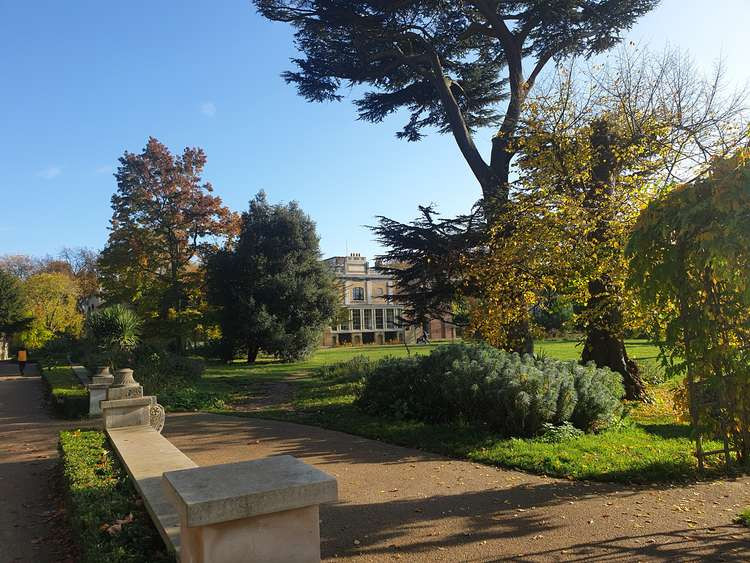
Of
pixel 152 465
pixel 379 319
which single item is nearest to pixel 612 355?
pixel 152 465

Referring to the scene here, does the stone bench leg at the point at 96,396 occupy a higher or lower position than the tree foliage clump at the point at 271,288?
lower

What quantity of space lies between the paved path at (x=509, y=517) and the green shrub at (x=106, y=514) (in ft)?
4.34

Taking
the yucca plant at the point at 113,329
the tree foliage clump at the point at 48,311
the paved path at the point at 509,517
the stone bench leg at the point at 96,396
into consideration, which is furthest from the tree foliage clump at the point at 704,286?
the tree foliage clump at the point at 48,311

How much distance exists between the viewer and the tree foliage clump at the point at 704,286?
4363 mm

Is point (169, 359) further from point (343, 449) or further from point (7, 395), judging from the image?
point (343, 449)

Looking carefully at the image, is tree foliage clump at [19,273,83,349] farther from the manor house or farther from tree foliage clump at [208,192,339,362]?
the manor house

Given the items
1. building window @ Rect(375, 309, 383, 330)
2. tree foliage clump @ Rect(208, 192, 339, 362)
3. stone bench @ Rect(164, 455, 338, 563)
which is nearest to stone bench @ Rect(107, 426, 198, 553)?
stone bench @ Rect(164, 455, 338, 563)

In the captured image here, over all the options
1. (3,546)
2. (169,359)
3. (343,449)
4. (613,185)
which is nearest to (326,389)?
(169,359)

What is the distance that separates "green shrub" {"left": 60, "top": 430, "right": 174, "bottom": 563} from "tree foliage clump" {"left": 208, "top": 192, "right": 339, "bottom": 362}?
20.4 m

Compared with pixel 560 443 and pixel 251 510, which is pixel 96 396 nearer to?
pixel 560 443

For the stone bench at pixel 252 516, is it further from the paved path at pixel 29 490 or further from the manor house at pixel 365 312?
the manor house at pixel 365 312

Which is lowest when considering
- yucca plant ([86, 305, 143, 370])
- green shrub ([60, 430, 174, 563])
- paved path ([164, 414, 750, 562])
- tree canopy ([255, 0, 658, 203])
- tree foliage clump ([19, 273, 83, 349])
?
paved path ([164, 414, 750, 562])

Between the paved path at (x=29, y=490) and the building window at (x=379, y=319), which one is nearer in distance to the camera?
the paved path at (x=29, y=490)

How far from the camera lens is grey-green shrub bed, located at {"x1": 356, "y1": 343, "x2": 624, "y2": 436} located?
27.6ft
